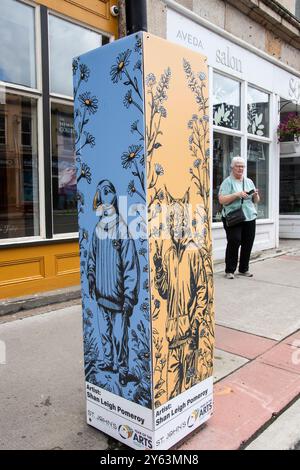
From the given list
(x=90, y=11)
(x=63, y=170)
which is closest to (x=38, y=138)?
(x=63, y=170)

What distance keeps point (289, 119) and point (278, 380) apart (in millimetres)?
7504

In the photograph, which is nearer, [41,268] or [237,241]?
[41,268]

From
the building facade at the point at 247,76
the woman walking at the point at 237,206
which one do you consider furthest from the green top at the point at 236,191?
the building facade at the point at 247,76

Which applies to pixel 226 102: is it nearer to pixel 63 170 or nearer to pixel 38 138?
pixel 63 170

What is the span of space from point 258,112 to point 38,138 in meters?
5.66

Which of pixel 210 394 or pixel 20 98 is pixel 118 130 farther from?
pixel 20 98

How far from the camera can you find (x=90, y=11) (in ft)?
19.0

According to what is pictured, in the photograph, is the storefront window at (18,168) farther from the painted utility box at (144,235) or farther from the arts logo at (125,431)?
the arts logo at (125,431)

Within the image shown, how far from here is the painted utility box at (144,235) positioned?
2.13 meters

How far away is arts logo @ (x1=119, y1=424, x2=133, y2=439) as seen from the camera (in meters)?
2.36

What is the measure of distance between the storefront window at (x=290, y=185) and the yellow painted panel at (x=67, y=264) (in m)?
7.31

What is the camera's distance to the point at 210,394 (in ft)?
8.77

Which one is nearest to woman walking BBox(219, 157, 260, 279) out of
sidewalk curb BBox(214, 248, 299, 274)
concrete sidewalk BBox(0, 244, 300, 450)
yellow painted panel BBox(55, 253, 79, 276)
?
sidewalk curb BBox(214, 248, 299, 274)
